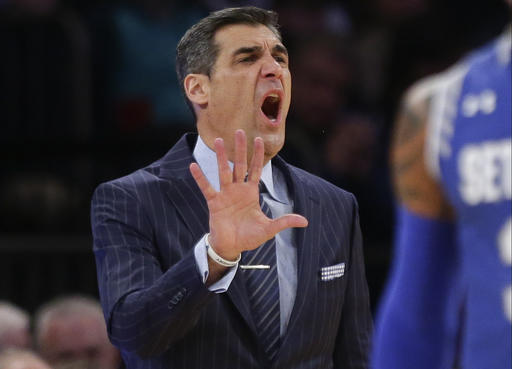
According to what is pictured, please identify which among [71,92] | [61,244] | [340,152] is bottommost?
[61,244]

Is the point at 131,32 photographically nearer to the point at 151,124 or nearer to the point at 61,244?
the point at 151,124

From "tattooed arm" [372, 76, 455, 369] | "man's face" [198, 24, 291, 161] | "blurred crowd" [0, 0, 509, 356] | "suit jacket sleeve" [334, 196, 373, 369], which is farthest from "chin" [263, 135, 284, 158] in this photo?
"blurred crowd" [0, 0, 509, 356]

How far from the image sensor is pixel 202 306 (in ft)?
7.95

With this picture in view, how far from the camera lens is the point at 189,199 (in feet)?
8.73

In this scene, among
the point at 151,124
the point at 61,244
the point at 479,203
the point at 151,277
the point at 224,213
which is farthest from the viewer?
the point at 151,124

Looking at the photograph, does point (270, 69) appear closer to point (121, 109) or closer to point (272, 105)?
point (272, 105)

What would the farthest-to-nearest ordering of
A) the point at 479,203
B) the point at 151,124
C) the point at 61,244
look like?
the point at 151,124
the point at 61,244
the point at 479,203

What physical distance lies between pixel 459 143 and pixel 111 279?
101cm

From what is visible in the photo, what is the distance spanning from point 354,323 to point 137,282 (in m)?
0.52

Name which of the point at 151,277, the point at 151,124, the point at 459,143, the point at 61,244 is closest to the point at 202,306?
the point at 151,277

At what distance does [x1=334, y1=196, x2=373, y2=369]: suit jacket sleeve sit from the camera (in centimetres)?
267

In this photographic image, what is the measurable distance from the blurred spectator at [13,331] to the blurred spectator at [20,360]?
0.64 ft

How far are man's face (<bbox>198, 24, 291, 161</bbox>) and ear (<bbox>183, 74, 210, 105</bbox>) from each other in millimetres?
11

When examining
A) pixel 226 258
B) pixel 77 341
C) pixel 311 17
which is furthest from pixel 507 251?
pixel 311 17
